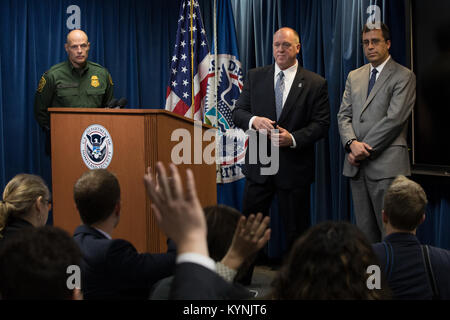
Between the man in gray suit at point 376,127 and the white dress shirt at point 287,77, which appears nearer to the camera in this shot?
the man in gray suit at point 376,127

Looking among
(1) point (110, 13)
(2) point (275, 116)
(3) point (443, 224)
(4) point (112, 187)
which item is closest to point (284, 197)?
(2) point (275, 116)

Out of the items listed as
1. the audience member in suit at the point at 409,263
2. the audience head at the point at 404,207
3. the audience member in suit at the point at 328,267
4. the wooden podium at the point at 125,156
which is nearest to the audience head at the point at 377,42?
the wooden podium at the point at 125,156

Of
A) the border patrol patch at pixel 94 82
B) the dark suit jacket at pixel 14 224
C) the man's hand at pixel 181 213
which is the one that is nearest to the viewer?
the man's hand at pixel 181 213

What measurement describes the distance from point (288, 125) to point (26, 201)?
2.17 m

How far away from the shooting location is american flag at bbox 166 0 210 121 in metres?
5.28

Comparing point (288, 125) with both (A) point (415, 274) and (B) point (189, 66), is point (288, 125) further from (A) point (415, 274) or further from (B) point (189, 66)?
(A) point (415, 274)

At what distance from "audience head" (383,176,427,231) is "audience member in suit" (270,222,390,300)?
33.5 inches

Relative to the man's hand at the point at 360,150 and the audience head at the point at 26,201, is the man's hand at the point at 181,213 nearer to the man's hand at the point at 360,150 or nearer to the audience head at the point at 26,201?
the audience head at the point at 26,201

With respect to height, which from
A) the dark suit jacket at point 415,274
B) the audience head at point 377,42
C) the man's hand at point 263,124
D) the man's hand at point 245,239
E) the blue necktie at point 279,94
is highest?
the audience head at point 377,42

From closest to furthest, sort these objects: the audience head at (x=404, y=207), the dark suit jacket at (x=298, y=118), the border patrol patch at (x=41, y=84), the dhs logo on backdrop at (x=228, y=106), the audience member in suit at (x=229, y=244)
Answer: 1. the audience member in suit at (x=229, y=244)
2. the audience head at (x=404, y=207)
3. the dark suit jacket at (x=298, y=118)
4. the border patrol patch at (x=41, y=84)
5. the dhs logo on backdrop at (x=228, y=106)

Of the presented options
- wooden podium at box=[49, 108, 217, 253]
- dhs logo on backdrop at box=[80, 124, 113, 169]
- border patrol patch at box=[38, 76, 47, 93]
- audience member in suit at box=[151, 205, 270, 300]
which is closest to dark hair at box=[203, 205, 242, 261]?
audience member in suit at box=[151, 205, 270, 300]

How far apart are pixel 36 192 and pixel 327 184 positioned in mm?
2966

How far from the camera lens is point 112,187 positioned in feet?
7.15

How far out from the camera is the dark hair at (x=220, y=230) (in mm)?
1542
